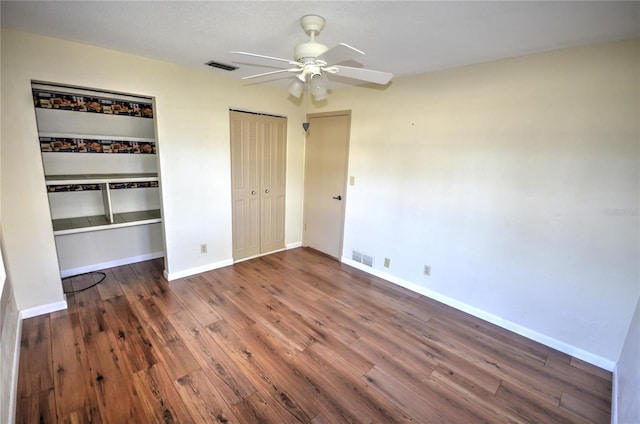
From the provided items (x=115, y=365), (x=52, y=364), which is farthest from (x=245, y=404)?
(x=52, y=364)

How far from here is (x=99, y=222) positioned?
10.4ft

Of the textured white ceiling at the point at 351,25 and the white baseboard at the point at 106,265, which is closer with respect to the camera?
the textured white ceiling at the point at 351,25

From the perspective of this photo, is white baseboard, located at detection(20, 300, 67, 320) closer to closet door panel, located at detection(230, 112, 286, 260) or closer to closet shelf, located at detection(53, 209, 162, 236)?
closet shelf, located at detection(53, 209, 162, 236)

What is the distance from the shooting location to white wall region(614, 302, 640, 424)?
4.96ft

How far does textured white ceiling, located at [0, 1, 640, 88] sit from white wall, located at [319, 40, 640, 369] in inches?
12.0

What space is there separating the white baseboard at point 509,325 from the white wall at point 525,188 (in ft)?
0.04

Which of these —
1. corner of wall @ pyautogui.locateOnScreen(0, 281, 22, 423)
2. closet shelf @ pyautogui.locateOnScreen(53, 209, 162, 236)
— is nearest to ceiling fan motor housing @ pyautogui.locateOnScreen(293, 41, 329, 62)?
corner of wall @ pyautogui.locateOnScreen(0, 281, 22, 423)

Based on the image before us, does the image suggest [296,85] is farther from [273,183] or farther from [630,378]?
[630,378]

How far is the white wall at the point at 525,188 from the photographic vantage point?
207 centimetres

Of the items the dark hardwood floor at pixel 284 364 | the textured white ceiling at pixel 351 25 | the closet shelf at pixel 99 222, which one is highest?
the textured white ceiling at pixel 351 25

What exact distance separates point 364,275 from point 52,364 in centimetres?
304

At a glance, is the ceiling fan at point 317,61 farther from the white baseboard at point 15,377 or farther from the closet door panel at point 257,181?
the white baseboard at point 15,377

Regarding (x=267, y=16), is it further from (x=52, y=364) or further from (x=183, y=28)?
(x=52, y=364)

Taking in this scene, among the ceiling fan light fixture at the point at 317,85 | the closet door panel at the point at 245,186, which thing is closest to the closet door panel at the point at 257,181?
the closet door panel at the point at 245,186
